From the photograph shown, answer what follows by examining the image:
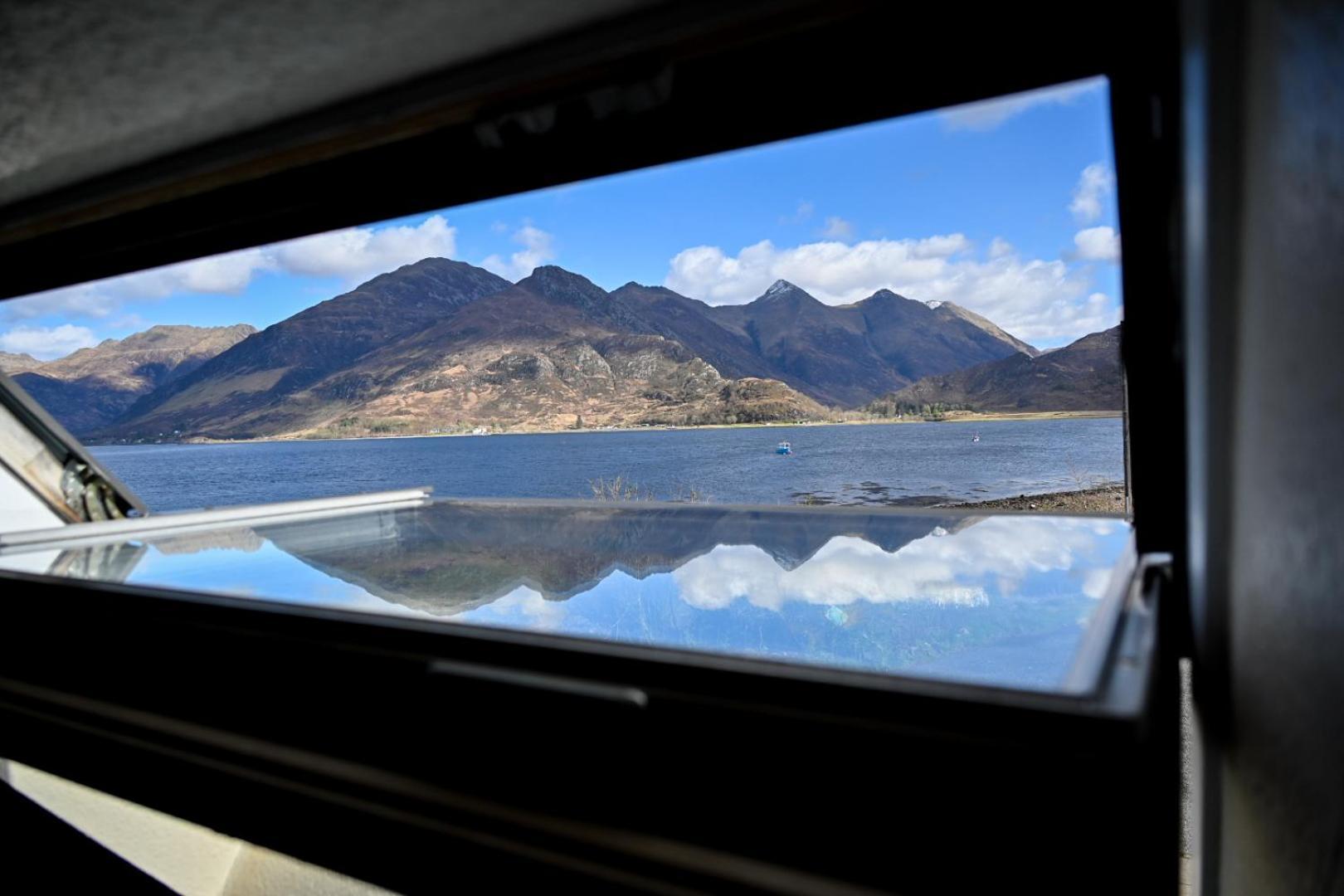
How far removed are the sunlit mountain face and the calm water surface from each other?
15.3 ft

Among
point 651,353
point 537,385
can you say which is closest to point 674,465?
point 537,385

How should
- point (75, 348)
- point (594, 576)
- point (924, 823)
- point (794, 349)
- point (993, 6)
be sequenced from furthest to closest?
point (794, 349) < point (75, 348) < point (594, 576) < point (993, 6) < point (924, 823)

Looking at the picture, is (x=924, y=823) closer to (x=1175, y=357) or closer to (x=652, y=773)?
(x=652, y=773)

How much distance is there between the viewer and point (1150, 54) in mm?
716

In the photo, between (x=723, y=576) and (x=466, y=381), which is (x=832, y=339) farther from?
(x=723, y=576)

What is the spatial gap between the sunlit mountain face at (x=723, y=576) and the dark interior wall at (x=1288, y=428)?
0.17 m

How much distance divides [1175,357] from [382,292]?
107 feet

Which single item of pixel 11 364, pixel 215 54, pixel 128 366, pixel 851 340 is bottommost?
pixel 11 364

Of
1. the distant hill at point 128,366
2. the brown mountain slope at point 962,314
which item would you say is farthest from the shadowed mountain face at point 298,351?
the brown mountain slope at point 962,314

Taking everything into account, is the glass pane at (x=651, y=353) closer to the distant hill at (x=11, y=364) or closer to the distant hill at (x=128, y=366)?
the distant hill at (x=128, y=366)

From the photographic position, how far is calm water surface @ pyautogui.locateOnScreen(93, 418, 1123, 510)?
1211cm

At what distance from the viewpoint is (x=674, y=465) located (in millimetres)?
17781

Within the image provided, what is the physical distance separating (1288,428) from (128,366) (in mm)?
29895

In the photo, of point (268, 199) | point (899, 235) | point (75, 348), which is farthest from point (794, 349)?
point (268, 199)
